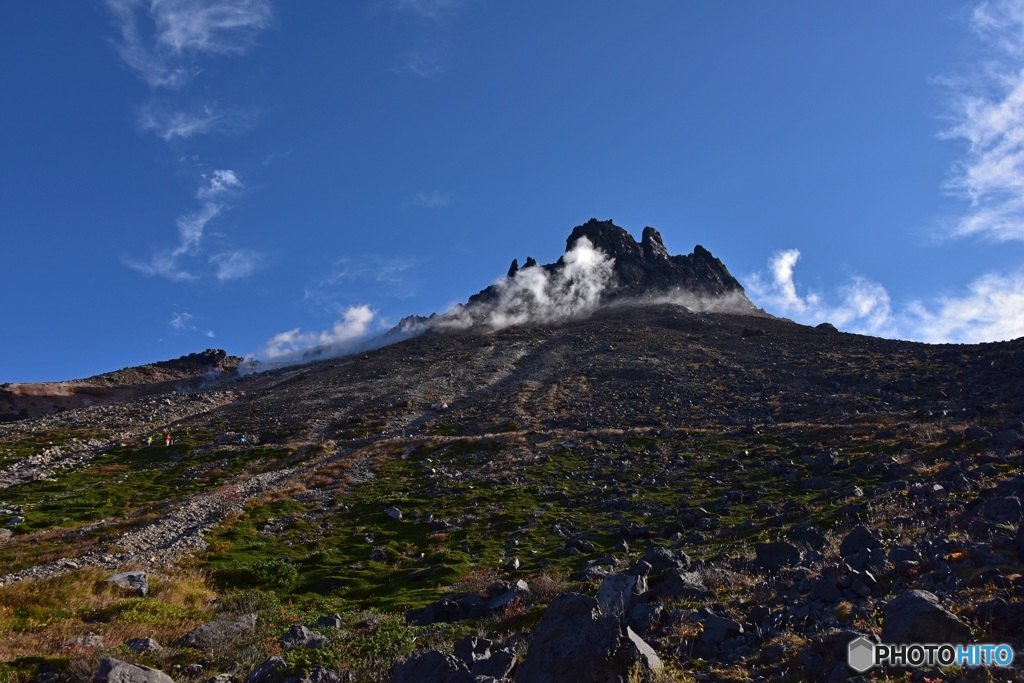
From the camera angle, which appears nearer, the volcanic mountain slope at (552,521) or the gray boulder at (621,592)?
the volcanic mountain slope at (552,521)

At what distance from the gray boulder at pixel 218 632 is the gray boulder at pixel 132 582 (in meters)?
4.56

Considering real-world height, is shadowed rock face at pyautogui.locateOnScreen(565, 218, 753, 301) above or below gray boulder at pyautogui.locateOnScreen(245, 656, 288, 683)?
above

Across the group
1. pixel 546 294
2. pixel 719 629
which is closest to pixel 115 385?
pixel 546 294

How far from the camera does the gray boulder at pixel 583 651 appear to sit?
29.3 ft

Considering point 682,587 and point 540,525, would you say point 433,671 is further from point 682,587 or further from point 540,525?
point 540,525

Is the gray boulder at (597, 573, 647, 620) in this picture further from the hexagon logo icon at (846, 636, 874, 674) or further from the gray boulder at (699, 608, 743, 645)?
the hexagon logo icon at (846, 636, 874, 674)

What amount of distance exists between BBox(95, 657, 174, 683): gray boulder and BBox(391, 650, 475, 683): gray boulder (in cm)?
506

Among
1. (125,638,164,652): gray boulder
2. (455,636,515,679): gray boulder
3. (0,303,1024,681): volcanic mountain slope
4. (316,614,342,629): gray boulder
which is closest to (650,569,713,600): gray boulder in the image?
(0,303,1024,681): volcanic mountain slope

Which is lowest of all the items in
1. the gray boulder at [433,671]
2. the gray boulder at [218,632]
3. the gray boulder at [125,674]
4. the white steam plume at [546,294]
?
the gray boulder at [218,632]

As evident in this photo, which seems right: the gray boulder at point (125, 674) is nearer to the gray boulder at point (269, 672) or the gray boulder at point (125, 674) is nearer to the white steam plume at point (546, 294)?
the gray boulder at point (269, 672)

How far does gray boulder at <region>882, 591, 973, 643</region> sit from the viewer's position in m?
8.82

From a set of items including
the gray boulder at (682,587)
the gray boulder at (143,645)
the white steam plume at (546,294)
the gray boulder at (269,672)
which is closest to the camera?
the gray boulder at (269,672)

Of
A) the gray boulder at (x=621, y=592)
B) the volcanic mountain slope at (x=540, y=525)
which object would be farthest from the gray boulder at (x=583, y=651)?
the gray boulder at (x=621, y=592)

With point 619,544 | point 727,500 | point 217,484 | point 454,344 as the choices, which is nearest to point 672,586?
point 619,544
